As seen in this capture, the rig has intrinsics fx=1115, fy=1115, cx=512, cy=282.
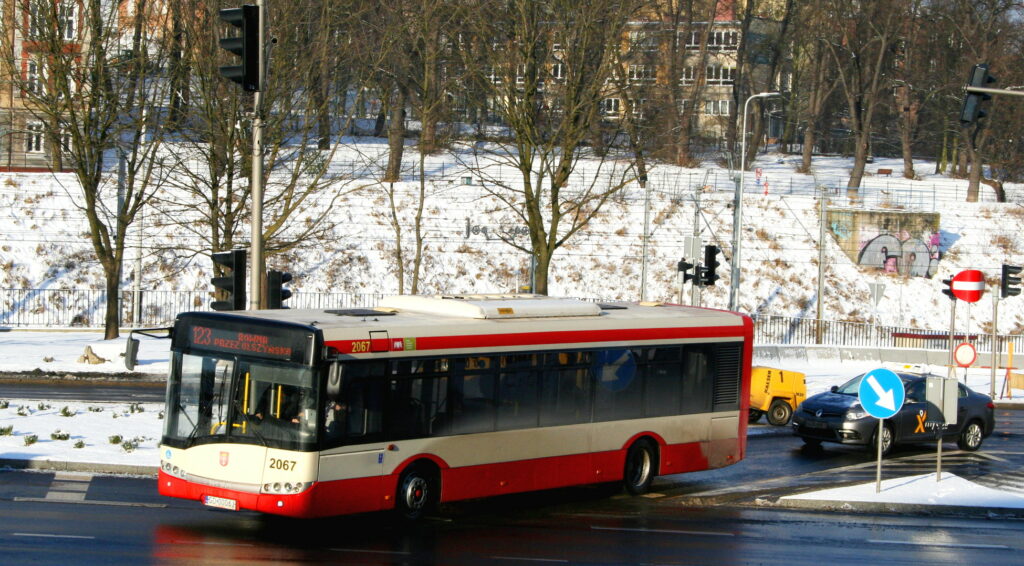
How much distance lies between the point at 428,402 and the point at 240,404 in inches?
83.6

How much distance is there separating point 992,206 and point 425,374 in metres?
49.2

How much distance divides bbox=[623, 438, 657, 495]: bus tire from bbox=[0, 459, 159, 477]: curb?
640 centimetres

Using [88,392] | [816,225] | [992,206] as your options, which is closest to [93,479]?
[88,392]

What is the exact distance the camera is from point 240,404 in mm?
11586

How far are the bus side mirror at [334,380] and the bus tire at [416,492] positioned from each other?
63.4 inches

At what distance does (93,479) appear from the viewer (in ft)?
47.5

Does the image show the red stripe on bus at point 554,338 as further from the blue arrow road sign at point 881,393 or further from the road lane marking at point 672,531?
the road lane marking at point 672,531

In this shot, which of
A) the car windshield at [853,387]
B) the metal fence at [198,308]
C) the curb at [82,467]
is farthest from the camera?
the metal fence at [198,308]

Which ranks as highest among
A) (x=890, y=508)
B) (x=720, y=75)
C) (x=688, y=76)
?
(x=720, y=75)

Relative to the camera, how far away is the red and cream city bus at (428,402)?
11.4m

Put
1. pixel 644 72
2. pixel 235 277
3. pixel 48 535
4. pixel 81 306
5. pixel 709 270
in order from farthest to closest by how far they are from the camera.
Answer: pixel 81 306 < pixel 644 72 < pixel 709 270 < pixel 235 277 < pixel 48 535

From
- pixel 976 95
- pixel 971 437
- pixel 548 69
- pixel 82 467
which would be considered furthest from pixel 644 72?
pixel 82 467

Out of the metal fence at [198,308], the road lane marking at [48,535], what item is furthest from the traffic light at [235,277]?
the metal fence at [198,308]

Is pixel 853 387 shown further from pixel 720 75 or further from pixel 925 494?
pixel 720 75
